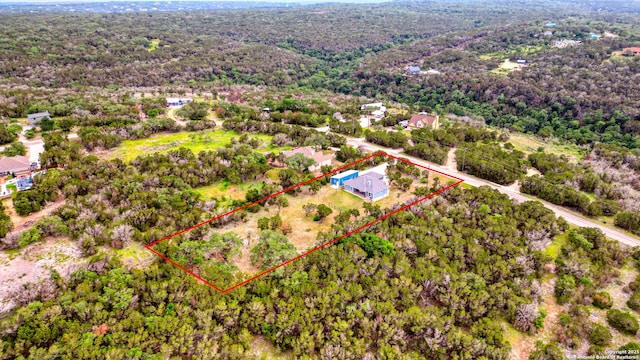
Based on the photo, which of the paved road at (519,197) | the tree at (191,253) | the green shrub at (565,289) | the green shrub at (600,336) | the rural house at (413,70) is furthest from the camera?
the rural house at (413,70)

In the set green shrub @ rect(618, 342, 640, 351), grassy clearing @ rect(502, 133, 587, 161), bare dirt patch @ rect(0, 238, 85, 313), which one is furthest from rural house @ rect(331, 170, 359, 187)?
grassy clearing @ rect(502, 133, 587, 161)

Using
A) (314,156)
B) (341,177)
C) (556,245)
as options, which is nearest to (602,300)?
(556,245)

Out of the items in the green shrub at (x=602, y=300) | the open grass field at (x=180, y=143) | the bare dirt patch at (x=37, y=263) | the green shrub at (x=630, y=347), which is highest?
the bare dirt patch at (x=37, y=263)

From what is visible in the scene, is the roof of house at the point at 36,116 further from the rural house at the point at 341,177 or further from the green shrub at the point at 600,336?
the green shrub at the point at 600,336

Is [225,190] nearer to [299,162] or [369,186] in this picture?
[299,162]

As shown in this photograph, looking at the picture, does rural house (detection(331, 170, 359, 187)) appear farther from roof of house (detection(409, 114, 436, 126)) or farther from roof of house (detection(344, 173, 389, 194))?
roof of house (detection(409, 114, 436, 126))

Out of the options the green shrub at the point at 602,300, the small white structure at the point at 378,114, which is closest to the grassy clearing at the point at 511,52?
the small white structure at the point at 378,114

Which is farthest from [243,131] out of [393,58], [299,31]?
[299,31]
